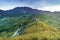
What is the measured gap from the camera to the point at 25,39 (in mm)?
146125

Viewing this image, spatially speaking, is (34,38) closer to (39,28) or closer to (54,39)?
(54,39)

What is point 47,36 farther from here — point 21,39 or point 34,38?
point 21,39

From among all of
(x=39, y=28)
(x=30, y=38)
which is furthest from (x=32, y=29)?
(x=30, y=38)

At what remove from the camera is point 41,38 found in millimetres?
141125

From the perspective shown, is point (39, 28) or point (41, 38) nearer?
point (41, 38)

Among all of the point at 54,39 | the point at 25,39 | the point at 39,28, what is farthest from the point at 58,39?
the point at 39,28

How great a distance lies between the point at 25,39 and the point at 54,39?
74.4 feet

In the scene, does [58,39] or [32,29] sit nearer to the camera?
[58,39]

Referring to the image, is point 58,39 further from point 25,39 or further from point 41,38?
point 25,39

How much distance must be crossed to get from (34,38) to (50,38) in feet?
40.3

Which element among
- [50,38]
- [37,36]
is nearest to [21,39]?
[37,36]

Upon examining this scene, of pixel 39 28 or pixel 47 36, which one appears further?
pixel 39 28

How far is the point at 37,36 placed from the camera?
5640 inches

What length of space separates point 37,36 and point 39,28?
115 ft
